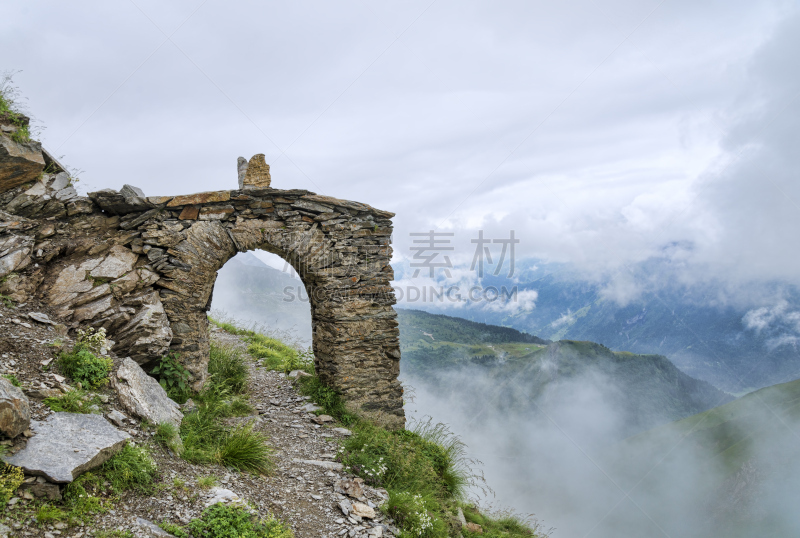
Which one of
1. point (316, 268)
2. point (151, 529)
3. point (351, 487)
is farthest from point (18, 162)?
point (351, 487)

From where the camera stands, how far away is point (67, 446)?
3.49 m

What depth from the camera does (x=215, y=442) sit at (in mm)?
5523

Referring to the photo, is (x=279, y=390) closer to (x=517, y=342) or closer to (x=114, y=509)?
(x=114, y=509)

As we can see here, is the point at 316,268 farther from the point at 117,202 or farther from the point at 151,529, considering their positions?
the point at 151,529

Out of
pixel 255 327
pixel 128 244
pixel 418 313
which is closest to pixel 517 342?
pixel 418 313

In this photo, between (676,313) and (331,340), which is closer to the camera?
(331,340)

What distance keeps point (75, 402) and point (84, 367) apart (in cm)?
77

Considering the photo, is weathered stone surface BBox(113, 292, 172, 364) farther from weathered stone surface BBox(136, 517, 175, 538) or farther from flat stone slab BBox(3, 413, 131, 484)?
weathered stone surface BBox(136, 517, 175, 538)

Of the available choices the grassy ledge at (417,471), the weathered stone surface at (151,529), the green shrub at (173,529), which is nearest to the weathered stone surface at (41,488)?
the weathered stone surface at (151,529)

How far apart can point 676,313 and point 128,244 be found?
572ft

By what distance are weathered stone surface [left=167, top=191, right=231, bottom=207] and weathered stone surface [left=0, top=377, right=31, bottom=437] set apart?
13.5 ft

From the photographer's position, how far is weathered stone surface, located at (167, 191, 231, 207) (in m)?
6.94

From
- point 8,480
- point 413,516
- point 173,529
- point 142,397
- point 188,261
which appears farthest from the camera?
point 188,261

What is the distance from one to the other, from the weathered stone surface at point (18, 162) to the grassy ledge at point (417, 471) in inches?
240
